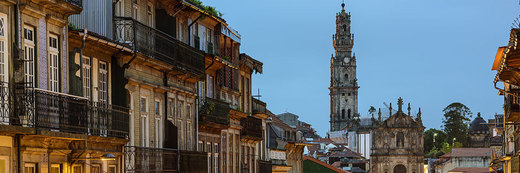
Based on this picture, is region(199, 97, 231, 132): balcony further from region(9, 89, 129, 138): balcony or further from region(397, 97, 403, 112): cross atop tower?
region(397, 97, 403, 112): cross atop tower

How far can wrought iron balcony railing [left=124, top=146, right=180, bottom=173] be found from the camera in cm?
2545

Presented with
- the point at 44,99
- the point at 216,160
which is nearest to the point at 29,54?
the point at 44,99

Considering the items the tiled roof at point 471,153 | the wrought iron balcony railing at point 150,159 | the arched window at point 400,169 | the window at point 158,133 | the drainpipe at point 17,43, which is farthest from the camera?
the arched window at point 400,169

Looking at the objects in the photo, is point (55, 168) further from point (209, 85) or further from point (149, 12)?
point (209, 85)

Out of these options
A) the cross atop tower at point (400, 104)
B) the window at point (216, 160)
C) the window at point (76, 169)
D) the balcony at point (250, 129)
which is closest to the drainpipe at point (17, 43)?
the window at point (76, 169)

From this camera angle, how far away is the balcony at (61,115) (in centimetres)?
1670

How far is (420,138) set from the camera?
16675cm

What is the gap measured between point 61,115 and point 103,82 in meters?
6.22

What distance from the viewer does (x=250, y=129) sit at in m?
46.5

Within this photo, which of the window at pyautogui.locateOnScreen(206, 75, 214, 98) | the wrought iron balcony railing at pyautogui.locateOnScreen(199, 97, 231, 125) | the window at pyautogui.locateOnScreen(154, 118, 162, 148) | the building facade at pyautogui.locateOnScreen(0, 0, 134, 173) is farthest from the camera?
the window at pyautogui.locateOnScreen(206, 75, 214, 98)

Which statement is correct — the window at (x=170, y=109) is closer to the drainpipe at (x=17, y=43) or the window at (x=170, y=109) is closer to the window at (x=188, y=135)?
the window at (x=188, y=135)

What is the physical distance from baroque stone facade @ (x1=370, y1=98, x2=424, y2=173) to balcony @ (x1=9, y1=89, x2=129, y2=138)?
14653 centimetres

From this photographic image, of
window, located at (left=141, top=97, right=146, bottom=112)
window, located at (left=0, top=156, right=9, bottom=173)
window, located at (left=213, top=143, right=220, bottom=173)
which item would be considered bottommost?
window, located at (left=213, top=143, right=220, bottom=173)

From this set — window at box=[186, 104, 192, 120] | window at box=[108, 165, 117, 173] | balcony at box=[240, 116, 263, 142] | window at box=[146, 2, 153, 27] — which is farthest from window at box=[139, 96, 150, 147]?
balcony at box=[240, 116, 263, 142]
